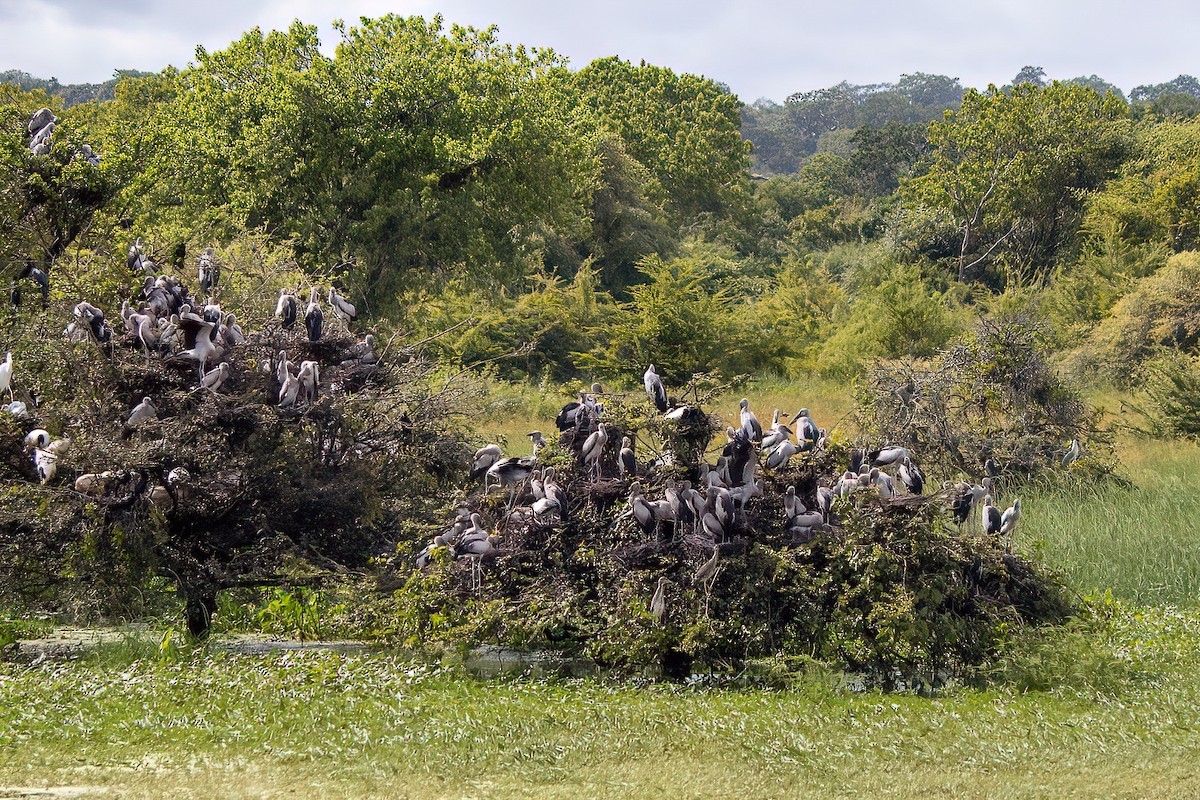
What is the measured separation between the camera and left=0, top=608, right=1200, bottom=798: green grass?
4945 mm

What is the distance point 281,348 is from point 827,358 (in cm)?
1914

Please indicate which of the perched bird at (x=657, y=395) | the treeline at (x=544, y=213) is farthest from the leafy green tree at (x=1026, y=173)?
the perched bird at (x=657, y=395)

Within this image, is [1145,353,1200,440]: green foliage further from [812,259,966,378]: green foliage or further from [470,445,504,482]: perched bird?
[470,445,504,482]: perched bird

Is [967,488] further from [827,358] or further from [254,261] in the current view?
[827,358]

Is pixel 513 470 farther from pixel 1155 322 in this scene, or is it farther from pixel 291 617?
pixel 1155 322

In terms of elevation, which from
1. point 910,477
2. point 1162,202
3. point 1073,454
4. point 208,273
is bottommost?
point 1073,454

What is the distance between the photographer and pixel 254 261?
1116 centimetres

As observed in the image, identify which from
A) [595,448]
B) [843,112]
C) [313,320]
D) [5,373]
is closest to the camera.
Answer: [595,448]

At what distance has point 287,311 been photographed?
8.29 m

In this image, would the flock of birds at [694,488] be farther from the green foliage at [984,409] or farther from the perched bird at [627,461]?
the green foliage at [984,409]

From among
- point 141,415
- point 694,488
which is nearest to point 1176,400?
point 694,488

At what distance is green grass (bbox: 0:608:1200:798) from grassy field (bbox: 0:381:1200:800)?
1cm

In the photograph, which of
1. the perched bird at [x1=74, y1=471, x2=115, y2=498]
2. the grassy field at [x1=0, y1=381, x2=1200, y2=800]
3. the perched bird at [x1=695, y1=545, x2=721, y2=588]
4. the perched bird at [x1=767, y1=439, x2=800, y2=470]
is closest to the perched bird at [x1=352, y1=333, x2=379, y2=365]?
Result: the perched bird at [x1=74, y1=471, x2=115, y2=498]

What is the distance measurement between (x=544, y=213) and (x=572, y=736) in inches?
725
